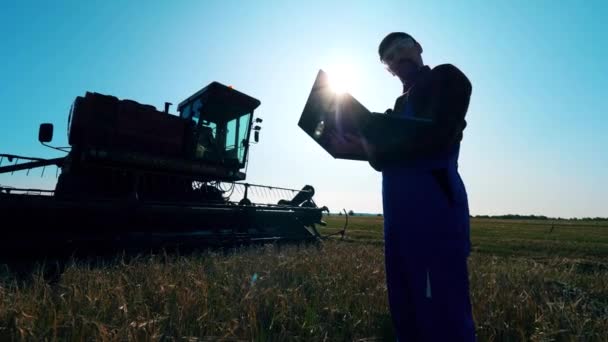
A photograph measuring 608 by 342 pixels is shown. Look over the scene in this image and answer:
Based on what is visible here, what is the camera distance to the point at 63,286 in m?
2.63

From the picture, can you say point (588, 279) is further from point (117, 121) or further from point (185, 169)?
point (117, 121)

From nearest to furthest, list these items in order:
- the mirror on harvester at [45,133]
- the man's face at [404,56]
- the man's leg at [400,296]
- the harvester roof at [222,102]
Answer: the man's leg at [400,296], the man's face at [404,56], the mirror on harvester at [45,133], the harvester roof at [222,102]

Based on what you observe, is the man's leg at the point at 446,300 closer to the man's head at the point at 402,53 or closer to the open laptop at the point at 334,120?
the open laptop at the point at 334,120

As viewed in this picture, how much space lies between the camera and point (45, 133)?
5.35 metres

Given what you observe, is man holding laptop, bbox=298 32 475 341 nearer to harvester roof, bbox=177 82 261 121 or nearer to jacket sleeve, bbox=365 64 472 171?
jacket sleeve, bbox=365 64 472 171

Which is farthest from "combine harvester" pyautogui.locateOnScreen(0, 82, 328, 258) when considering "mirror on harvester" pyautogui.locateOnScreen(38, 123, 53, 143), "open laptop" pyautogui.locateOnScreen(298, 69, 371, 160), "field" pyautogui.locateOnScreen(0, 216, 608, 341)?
"open laptop" pyautogui.locateOnScreen(298, 69, 371, 160)

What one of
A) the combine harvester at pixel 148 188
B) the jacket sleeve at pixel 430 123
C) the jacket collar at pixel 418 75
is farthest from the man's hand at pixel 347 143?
the combine harvester at pixel 148 188

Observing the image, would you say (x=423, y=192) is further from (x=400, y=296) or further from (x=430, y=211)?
(x=400, y=296)

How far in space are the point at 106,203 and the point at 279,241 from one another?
3.03 metres

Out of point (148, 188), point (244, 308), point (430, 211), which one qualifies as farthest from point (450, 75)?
point (148, 188)

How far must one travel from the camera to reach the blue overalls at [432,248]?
1.31 meters

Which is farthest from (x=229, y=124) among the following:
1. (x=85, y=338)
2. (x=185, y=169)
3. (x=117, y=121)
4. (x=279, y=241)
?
(x=85, y=338)

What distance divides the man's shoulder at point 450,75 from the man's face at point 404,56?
19cm

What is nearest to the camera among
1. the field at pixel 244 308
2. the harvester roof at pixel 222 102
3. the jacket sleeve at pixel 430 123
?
the jacket sleeve at pixel 430 123
